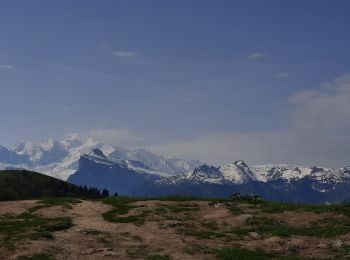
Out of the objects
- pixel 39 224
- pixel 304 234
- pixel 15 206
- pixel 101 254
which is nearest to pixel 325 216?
pixel 304 234

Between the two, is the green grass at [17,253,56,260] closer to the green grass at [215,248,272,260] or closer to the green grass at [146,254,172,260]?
the green grass at [146,254,172,260]

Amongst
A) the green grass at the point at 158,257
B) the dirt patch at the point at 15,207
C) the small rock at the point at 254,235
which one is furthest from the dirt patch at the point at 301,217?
the dirt patch at the point at 15,207

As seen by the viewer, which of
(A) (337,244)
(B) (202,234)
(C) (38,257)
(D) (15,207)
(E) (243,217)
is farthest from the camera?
(D) (15,207)

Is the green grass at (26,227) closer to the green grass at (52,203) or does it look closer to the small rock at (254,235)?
the green grass at (52,203)

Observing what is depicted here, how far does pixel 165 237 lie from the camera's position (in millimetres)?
36125

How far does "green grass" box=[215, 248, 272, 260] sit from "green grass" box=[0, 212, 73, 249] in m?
12.5

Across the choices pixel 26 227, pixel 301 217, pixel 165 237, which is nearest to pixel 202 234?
pixel 165 237

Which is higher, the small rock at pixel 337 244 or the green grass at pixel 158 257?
the small rock at pixel 337 244

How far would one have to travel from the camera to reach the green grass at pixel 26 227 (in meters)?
34.7

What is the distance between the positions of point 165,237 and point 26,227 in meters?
11.1

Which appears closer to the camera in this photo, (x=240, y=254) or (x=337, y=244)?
(x=240, y=254)

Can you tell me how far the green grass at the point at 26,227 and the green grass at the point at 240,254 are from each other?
1245 cm

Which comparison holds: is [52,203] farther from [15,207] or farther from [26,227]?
[26,227]

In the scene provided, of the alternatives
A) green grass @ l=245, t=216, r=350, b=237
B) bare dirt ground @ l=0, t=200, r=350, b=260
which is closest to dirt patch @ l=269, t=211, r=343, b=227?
bare dirt ground @ l=0, t=200, r=350, b=260
